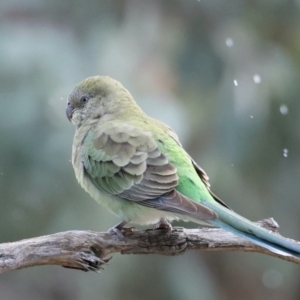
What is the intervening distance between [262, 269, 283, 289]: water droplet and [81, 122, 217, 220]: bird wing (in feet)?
8.36

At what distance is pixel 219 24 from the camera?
5297 mm

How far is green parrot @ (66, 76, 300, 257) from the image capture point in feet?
9.25

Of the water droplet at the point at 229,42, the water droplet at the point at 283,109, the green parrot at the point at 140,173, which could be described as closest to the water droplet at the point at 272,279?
the water droplet at the point at 283,109

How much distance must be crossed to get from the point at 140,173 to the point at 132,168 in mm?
52

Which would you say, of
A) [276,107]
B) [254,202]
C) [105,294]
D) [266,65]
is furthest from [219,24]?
[105,294]

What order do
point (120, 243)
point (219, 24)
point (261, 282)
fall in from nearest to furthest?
point (120, 243)
point (219, 24)
point (261, 282)

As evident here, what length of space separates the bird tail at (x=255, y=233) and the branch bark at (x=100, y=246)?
27 centimetres

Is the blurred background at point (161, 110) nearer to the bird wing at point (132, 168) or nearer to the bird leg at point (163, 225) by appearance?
the bird wing at point (132, 168)

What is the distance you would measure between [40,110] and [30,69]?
329 mm

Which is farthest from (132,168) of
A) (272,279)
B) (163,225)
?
(272,279)

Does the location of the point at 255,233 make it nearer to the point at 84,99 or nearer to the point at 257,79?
the point at 84,99

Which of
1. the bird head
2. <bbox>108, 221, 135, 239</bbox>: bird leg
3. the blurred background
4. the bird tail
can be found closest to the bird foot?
<bbox>108, 221, 135, 239</bbox>: bird leg

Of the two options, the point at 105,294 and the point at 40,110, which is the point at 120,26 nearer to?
the point at 40,110

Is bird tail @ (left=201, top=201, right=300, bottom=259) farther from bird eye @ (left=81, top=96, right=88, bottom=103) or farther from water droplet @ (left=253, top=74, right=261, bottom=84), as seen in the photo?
water droplet @ (left=253, top=74, right=261, bottom=84)
